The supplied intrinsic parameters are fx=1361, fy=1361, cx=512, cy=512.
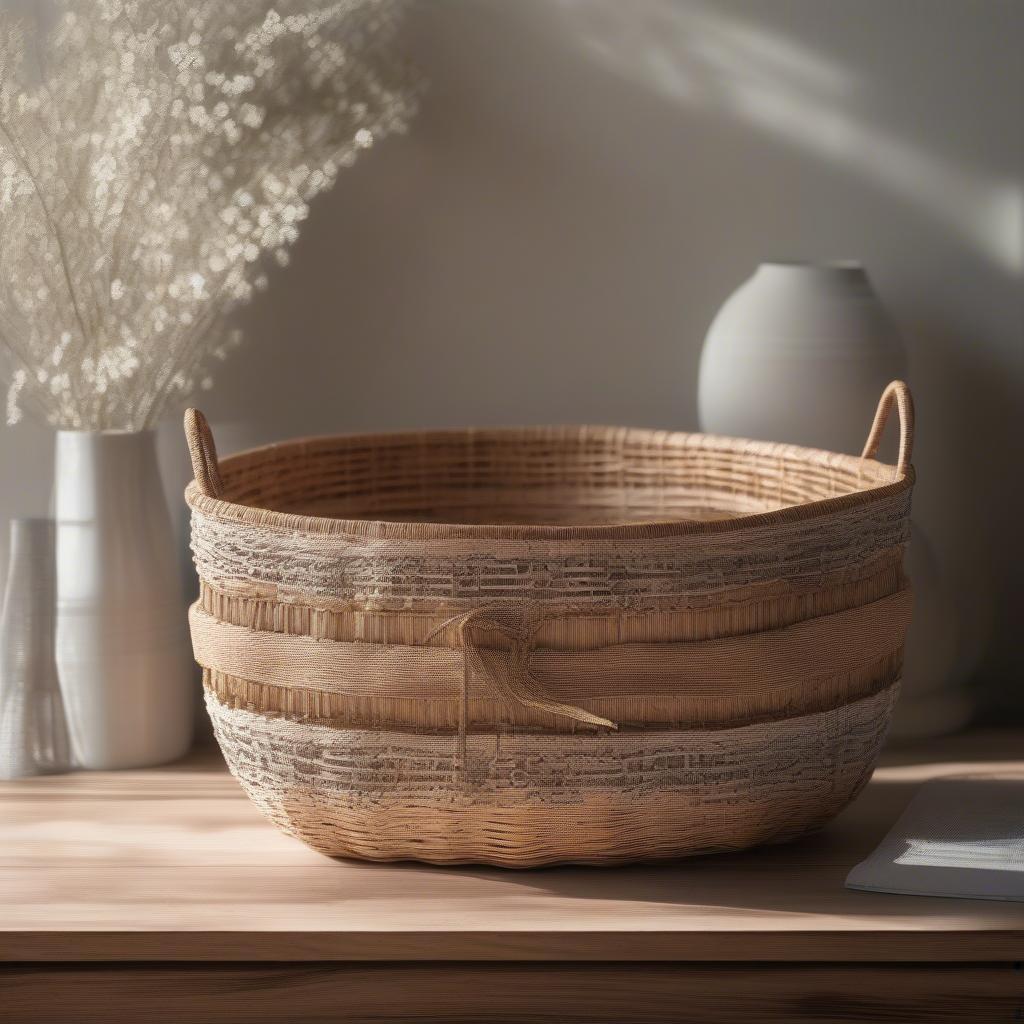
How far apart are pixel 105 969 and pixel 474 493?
531 millimetres

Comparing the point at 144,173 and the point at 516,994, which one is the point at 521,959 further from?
the point at 144,173

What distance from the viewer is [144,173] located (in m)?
1.08

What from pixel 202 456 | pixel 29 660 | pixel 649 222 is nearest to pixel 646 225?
pixel 649 222

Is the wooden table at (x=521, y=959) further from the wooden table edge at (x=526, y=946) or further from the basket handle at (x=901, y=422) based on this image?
the basket handle at (x=901, y=422)

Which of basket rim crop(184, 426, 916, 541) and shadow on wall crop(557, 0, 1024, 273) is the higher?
shadow on wall crop(557, 0, 1024, 273)

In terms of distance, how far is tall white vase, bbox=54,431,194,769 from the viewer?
1113mm

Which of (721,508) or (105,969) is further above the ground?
(721,508)

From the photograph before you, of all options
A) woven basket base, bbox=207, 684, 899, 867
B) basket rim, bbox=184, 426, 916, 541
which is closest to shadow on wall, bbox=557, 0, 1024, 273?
basket rim, bbox=184, 426, 916, 541

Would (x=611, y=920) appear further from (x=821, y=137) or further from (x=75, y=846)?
(x=821, y=137)

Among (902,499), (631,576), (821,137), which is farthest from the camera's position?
(821,137)

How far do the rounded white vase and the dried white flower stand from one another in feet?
A: 1.17

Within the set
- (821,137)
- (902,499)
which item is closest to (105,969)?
(902,499)

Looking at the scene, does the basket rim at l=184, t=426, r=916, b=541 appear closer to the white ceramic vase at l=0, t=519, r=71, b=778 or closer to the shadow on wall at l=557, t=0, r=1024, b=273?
the white ceramic vase at l=0, t=519, r=71, b=778

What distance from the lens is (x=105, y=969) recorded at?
0.80 metres
